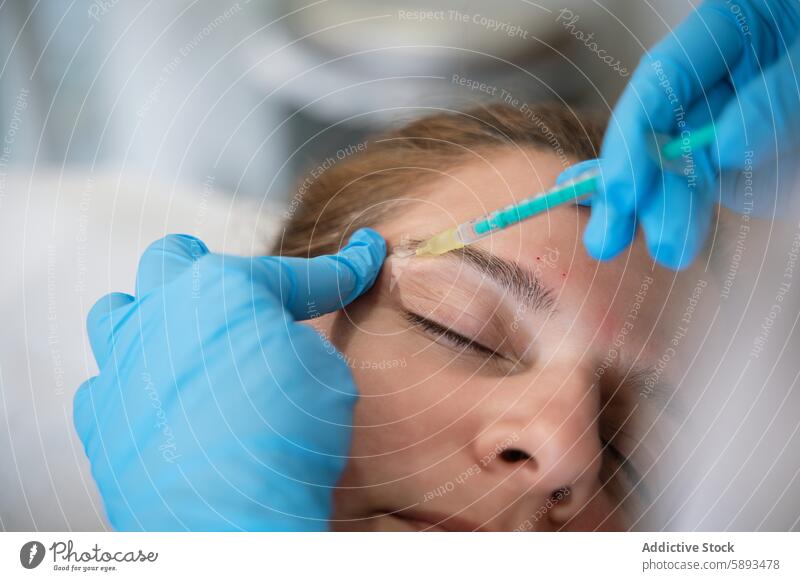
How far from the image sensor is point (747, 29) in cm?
64

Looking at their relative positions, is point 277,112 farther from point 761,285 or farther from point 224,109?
point 761,285

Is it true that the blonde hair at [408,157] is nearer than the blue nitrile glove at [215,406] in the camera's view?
No

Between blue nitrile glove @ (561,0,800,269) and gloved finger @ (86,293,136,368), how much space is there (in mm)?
438

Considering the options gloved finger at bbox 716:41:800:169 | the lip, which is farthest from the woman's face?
gloved finger at bbox 716:41:800:169

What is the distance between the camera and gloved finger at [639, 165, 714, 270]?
0.62m

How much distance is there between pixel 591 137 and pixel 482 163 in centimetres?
12

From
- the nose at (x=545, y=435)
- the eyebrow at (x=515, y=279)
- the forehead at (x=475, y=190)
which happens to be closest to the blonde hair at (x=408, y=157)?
the forehead at (x=475, y=190)

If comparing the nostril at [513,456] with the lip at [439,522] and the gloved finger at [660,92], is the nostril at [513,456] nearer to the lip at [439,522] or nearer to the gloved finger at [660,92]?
the lip at [439,522]

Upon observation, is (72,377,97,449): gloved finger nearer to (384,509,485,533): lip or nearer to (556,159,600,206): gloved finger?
(384,509,485,533): lip

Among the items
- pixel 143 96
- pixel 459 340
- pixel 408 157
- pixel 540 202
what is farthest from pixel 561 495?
pixel 143 96

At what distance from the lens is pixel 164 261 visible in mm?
617

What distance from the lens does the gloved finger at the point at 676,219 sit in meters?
0.62

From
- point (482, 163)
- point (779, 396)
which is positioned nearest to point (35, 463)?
point (482, 163)

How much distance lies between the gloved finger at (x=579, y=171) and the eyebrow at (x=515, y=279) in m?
0.09
